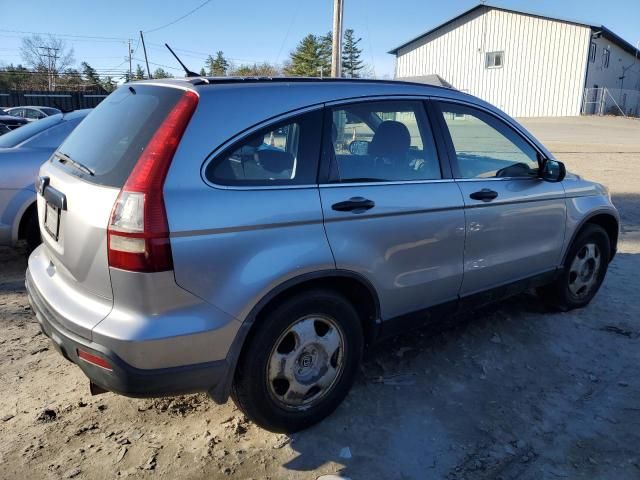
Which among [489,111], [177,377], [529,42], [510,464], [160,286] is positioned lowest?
[510,464]

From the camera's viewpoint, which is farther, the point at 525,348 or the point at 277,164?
the point at 525,348

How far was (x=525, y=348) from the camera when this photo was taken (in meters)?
3.86

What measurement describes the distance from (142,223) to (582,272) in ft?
12.3

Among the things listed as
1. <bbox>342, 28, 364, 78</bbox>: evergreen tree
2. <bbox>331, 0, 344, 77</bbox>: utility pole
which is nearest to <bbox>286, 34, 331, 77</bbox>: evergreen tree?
<bbox>342, 28, 364, 78</bbox>: evergreen tree

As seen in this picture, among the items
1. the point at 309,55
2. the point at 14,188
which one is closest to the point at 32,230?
the point at 14,188

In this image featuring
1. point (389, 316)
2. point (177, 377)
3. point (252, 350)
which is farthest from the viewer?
point (389, 316)

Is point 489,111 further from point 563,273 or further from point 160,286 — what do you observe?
point 160,286

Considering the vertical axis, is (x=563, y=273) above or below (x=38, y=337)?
above

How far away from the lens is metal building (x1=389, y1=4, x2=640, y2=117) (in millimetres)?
40438

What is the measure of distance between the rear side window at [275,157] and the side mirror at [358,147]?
27 cm

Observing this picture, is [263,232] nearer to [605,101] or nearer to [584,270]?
[584,270]

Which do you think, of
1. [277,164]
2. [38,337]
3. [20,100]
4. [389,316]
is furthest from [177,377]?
[20,100]

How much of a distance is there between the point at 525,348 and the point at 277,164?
241cm

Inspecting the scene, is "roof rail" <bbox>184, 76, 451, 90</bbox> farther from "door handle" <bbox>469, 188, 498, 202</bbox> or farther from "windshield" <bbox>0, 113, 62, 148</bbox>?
"windshield" <bbox>0, 113, 62, 148</bbox>
